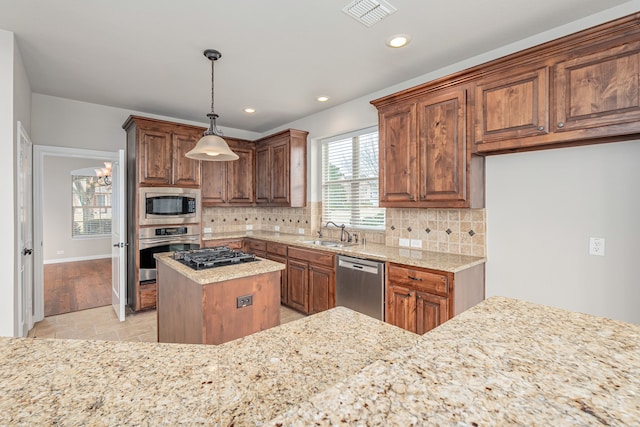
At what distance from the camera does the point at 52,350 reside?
2.86 feet

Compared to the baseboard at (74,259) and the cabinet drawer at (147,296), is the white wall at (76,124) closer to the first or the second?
the cabinet drawer at (147,296)

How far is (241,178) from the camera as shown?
16.5ft

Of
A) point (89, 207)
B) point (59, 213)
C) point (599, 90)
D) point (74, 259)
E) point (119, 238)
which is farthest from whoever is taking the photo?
point (89, 207)

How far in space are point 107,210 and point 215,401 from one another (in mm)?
9168

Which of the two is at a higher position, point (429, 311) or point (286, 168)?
point (286, 168)

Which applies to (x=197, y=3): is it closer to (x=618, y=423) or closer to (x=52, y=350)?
(x=52, y=350)

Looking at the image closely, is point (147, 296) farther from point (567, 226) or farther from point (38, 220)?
point (567, 226)

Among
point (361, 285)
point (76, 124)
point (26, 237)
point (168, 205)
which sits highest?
point (76, 124)

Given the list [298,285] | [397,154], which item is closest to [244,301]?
[298,285]

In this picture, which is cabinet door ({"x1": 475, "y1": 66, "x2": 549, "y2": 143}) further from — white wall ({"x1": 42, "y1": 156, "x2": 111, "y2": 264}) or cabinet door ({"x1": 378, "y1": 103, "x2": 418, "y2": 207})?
white wall ({"x1": 42, "y1": 156, "x2": 111, "y2": 264})

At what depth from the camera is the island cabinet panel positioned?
468 cm

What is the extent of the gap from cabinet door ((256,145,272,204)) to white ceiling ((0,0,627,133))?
51.9 inches

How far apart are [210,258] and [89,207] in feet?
24.7

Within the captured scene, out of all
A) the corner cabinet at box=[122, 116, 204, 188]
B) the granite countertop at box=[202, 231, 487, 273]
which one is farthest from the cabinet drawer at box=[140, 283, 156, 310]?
the granite countertop at box=[202, 231, 487, 273]
